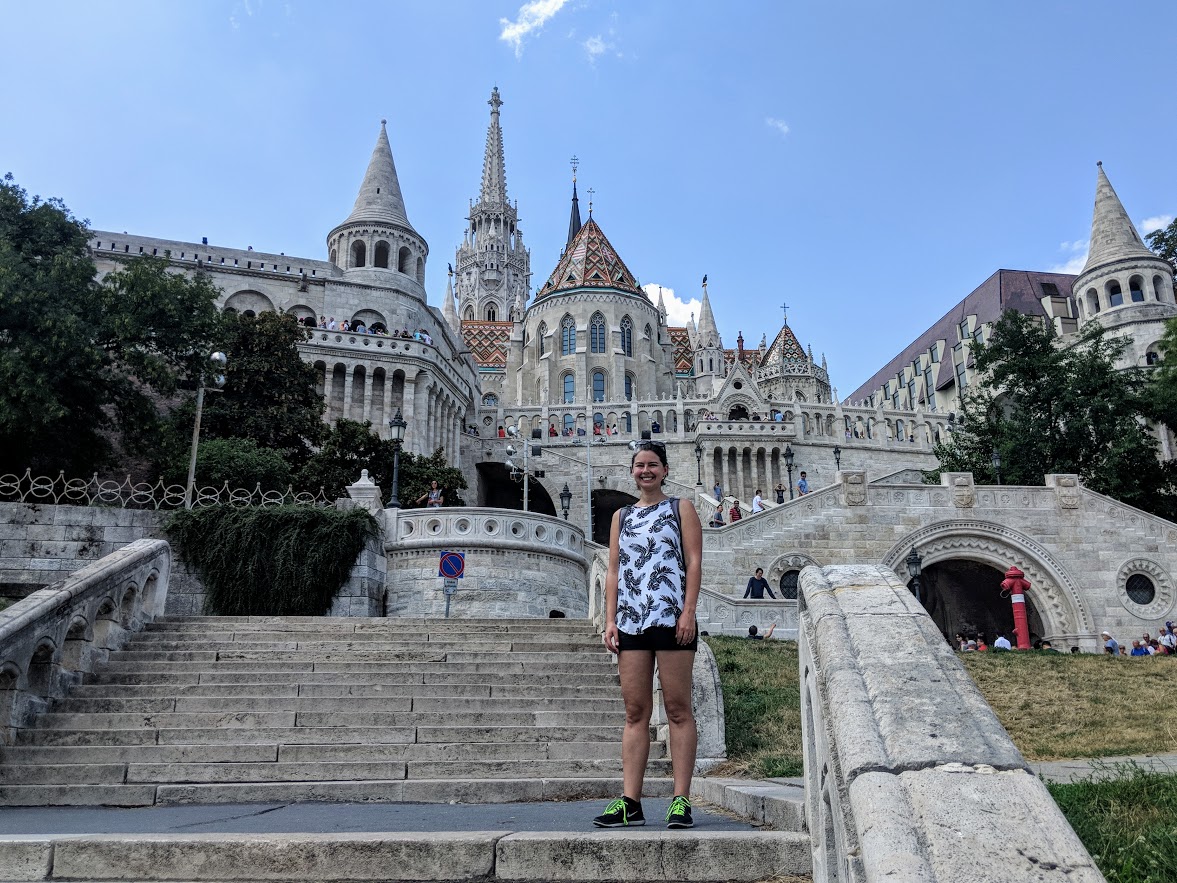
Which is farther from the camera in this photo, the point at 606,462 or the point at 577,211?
the point at 577,211

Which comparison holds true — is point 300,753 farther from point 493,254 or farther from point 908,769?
point 493,254

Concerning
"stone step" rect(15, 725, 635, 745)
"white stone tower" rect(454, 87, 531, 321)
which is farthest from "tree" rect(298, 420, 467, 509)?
"white stone tower" rect(454, 87, 531, 321)

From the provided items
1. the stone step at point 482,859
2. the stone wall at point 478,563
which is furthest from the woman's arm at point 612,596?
the stone wall at point 478,563

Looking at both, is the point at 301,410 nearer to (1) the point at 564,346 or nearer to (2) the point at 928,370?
(1) the point at 564,346

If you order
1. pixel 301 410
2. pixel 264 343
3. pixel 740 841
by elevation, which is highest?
pixel 264 343

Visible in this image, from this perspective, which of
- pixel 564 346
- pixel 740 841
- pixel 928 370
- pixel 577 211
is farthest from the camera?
pixel 577 211

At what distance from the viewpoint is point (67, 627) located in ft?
27.2

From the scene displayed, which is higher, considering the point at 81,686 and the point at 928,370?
the point at 928,370

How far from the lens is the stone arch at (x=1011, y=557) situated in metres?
24.2

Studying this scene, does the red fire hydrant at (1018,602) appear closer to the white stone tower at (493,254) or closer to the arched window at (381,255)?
the arched window at (381,255)

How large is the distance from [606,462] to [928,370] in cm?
3312

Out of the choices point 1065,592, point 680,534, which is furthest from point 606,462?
point 680,534

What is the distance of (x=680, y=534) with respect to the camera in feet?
14.3

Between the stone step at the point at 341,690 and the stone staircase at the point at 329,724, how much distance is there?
2 cm
